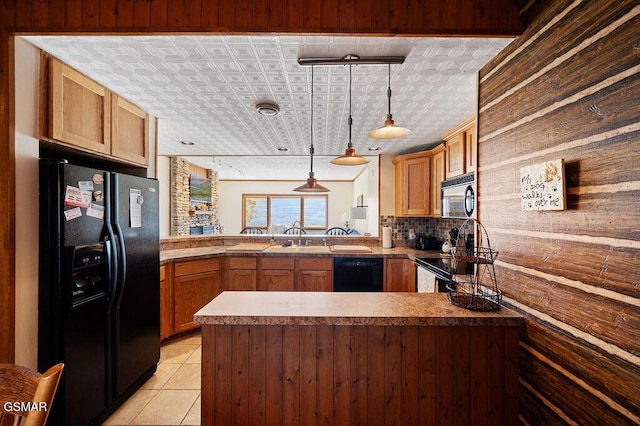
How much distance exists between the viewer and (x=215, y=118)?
2785 millimetres

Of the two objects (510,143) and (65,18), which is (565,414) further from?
(65,18)

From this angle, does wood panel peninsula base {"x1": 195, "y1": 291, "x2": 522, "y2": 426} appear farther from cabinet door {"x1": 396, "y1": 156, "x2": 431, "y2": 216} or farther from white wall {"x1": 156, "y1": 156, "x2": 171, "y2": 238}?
white wall {"x1": 156, "y1": 156, "x2": 171, "y2": 238}

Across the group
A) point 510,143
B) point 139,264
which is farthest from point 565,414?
point 139,264

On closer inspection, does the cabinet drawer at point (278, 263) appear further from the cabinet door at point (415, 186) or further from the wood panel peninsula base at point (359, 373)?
the wood panel peninsula base at point (359, 373)

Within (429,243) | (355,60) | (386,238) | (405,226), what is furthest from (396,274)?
(355,60)

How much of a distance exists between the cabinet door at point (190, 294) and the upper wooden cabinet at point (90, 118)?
4.32ft

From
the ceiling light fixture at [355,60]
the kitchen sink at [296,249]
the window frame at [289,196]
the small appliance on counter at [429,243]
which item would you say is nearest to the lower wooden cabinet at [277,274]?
the kitchen sink at [296,249]

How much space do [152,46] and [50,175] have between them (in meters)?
0.93

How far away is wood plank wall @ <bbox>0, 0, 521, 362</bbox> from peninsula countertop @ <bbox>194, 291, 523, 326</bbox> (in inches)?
45.7

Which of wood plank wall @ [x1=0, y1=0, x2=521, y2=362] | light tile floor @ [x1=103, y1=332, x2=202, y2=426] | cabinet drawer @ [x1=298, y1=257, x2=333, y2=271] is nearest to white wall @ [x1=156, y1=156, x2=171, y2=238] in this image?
light tile floor @ [x1=103, y1=332, x2=202, y2=426]

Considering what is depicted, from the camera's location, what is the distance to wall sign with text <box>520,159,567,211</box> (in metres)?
1.10

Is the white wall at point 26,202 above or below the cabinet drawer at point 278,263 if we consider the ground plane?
above

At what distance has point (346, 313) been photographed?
136 cm

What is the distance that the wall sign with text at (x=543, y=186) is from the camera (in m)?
1.10
